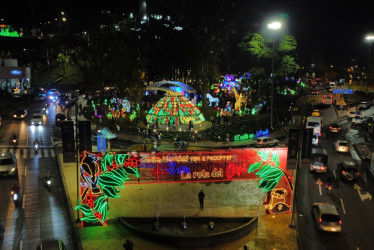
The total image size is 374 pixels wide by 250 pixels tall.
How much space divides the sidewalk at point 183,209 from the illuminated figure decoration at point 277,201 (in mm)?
397

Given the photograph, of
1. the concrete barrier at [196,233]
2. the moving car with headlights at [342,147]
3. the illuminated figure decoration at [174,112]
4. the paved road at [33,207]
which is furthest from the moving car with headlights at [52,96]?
the concrete barrier at [196,233]

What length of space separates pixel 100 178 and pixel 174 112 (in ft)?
85.5

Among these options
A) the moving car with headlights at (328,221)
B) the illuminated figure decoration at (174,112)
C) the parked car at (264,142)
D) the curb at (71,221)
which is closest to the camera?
the curb at (71,221)

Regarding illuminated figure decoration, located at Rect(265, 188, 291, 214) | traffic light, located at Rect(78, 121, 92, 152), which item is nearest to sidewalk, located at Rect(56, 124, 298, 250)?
illuminated figure decoration, located at Rect(265, 188, 291, 214)

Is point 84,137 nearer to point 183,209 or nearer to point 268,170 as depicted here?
point 183,209

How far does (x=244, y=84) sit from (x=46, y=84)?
5329 centimetres

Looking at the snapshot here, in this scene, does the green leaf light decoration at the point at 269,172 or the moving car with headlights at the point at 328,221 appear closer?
the moving car with headlights at the point at 328,221

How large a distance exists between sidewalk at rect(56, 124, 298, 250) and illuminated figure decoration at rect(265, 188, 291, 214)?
0.40m

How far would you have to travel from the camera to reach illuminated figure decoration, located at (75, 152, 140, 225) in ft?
64.7

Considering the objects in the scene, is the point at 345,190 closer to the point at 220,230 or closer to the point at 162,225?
the point at 220,230

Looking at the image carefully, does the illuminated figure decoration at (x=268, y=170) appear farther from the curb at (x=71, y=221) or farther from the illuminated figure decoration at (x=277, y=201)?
the curb at (x=71, y=221)

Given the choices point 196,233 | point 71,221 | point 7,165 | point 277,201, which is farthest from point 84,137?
point 277,201

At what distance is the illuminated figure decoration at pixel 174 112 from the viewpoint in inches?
1778

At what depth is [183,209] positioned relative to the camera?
22156 millimetres
